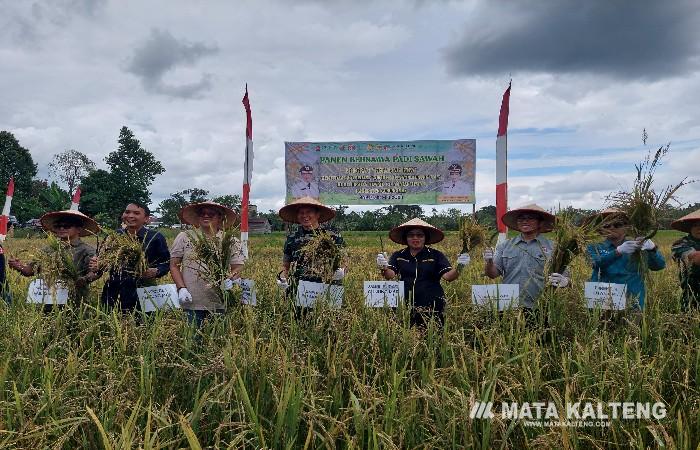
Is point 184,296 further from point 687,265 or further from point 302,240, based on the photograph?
point 687,265

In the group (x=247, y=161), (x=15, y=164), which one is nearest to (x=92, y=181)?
(x=15, y=164)

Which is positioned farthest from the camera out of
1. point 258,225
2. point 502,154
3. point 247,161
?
point 258,225

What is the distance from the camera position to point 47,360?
94.3 inches

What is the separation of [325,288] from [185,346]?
3.62 feet

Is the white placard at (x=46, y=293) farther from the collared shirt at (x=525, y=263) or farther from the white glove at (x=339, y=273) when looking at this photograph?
the collared shirt at (x=525, y=263)

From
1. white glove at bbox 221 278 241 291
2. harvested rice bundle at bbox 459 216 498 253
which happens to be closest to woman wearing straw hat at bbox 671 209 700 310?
harvested rice bundle at bbox 459 216 498 253

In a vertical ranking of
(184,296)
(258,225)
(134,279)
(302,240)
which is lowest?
(184,296)

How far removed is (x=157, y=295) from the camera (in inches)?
130

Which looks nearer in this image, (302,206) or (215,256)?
(215,256)

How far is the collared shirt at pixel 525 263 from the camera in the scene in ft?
12.3

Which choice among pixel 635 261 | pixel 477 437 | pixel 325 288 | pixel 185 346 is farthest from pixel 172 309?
pixel 635 261

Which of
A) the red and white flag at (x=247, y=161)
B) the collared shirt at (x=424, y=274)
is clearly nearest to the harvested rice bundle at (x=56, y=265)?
the collared shirt at (x=424, y=274)

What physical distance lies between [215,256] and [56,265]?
3.95ft

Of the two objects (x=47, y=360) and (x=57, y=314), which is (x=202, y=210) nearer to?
(x=57, y=314)
